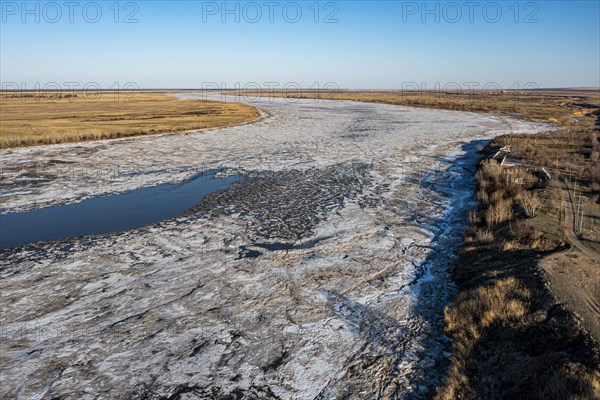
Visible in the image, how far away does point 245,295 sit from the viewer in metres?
6.45

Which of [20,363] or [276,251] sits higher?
[276,251]

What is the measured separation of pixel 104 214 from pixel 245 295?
5950mm

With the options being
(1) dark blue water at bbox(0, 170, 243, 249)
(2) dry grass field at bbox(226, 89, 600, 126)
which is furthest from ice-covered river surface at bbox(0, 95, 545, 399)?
(2) dry grass field at bbox(226, 89, 600, 126)

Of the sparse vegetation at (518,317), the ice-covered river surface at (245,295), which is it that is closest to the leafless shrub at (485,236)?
the sparse vegetation at (518,317)

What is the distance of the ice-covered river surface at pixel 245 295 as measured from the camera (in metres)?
4.71

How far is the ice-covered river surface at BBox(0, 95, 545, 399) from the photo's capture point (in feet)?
15.4

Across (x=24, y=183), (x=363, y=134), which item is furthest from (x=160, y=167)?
(x=363, y=134)

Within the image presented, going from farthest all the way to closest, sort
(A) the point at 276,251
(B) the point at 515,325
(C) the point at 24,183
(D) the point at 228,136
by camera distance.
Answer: (D) the point at 228,136
(C) the point at 24,183
(A) the point at 276,251
(B) the point at 515,325

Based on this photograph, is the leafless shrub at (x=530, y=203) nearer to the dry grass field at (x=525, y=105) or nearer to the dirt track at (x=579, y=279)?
the dirt track at (x=579, y=279)

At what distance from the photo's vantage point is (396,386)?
4594 mm

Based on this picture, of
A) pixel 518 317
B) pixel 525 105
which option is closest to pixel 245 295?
pixel 518 317

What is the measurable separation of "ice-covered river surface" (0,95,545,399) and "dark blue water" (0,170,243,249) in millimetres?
574

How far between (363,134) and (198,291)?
20226mm

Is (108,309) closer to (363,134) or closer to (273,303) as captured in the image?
(273,303)
